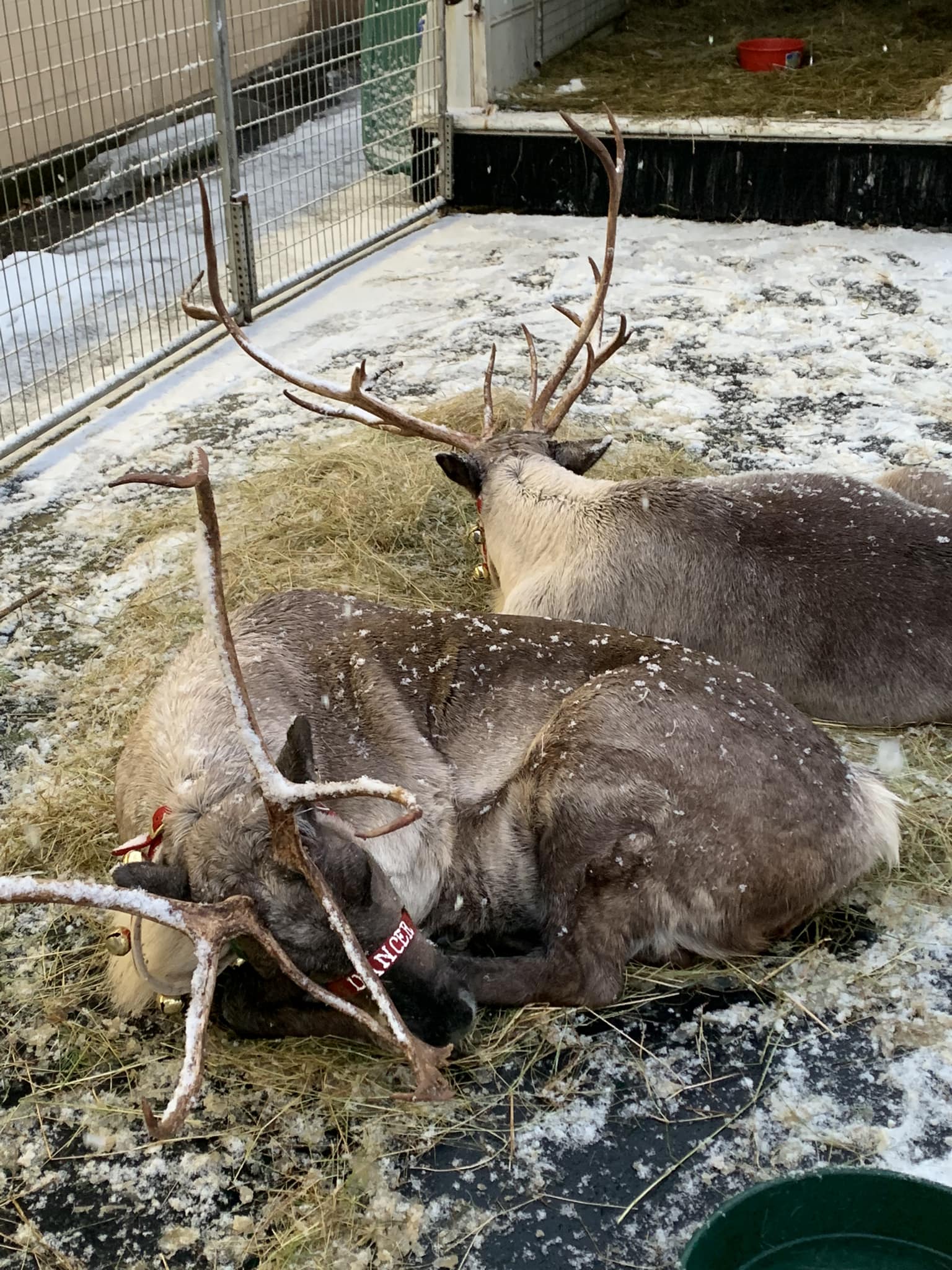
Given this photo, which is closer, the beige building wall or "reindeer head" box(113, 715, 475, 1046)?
"reindeer head" box(113, 715, 475, 1046)

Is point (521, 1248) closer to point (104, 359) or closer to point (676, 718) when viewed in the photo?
point (676, 718)

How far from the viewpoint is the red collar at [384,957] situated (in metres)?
2.61

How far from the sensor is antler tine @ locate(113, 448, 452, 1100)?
6.61 ft

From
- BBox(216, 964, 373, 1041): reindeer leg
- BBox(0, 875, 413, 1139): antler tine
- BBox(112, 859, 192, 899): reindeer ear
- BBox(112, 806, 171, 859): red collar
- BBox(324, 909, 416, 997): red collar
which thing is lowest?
BBox(216, 964, 373, 1041): reindeer leg

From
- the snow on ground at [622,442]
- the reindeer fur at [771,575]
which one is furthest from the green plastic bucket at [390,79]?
the reindeer fur at [771,575]

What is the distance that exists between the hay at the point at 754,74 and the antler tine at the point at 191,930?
24.0 feet

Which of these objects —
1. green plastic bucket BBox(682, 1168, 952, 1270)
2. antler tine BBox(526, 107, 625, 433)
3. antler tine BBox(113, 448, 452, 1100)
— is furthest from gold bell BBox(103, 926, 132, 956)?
antler tine BBox(526, 107, 625, 433)

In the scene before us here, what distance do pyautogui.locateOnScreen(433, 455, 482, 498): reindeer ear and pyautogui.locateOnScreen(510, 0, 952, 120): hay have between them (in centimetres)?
486

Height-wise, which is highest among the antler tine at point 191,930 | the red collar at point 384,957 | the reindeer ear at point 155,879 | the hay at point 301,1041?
the antler tine at point 191,930

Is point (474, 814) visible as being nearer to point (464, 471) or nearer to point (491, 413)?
point (464, 471)

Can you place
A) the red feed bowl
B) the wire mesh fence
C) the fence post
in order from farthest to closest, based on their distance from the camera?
the red feed bowl
the fence post
the wire mesh fence

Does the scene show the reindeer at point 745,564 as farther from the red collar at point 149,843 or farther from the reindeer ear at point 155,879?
the reindeer ear at point 155,879

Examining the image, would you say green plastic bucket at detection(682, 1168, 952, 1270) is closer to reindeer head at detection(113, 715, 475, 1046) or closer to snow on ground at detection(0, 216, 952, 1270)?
snow on ground at detection(0, 216, 952, 1270)

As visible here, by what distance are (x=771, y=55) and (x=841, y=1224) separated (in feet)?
29.4
